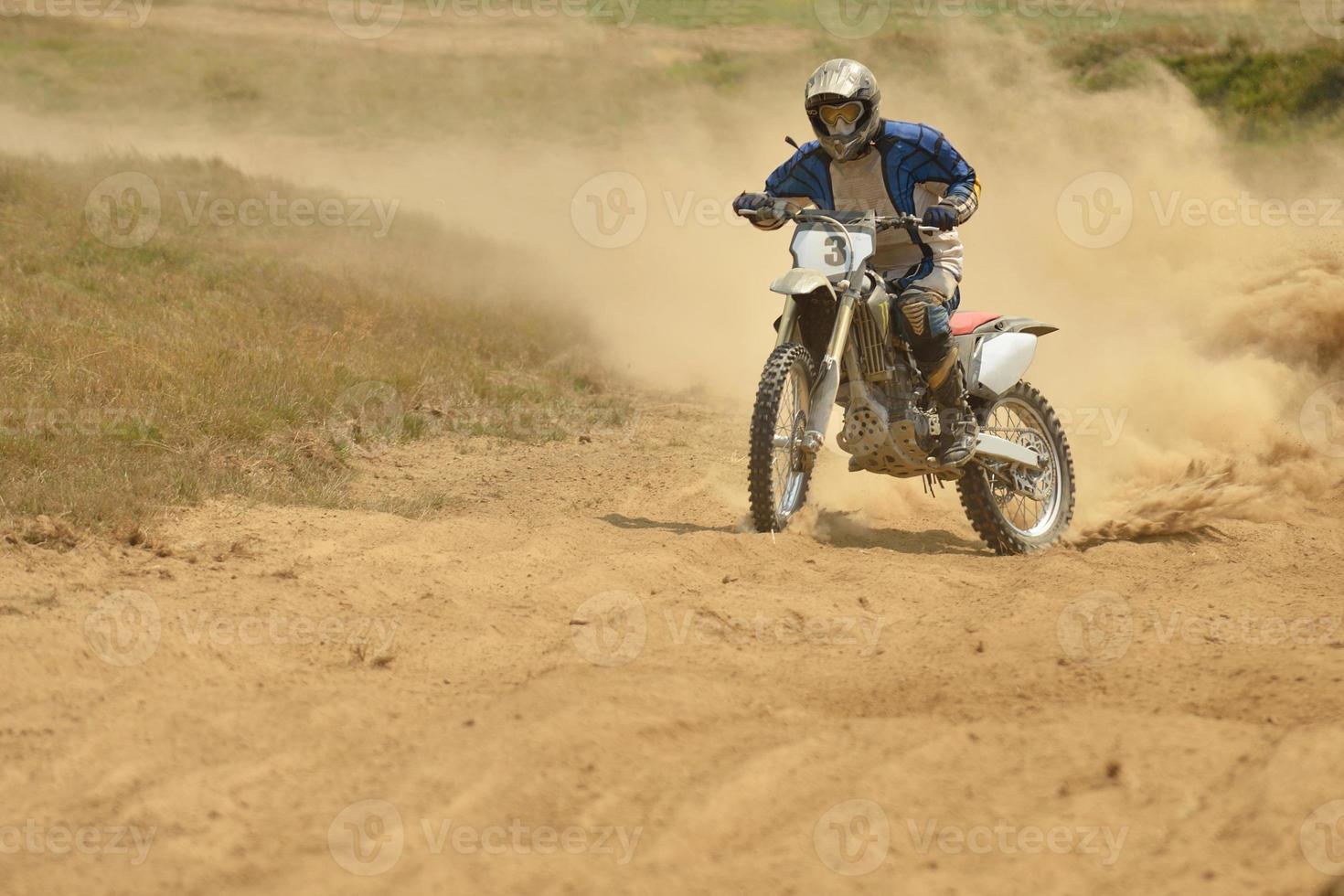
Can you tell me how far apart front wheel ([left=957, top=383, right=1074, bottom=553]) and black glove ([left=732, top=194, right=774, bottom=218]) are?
Result: 1.63 metres

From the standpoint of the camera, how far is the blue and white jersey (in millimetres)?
6664

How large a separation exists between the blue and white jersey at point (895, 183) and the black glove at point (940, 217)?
25 cm

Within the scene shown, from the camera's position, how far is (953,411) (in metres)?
6.93

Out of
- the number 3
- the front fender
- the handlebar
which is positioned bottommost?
the front fender

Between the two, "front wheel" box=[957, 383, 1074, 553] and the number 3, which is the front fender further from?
"front wheel" box=[957, 383, 1074, 553]

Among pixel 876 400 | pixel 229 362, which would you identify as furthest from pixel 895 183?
pixel 229 362

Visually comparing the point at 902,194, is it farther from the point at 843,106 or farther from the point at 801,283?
the point at 801,283

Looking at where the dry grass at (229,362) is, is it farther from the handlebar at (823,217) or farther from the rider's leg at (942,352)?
the rider's leg at (942,352)

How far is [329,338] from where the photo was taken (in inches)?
416

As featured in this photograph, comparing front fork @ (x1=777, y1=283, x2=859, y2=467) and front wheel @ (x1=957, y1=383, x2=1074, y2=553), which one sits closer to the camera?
front fork @ (x1=777, y1=283, x2=859, y2=467)

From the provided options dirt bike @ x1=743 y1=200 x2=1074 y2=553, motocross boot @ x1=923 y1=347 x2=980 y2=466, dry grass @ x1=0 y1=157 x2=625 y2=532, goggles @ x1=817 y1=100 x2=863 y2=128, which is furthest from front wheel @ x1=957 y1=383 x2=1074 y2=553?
dry grass @ x1=0 y1=157 x2=625 y2=532

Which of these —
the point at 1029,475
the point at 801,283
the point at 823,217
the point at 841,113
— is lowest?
the point at 1029,475

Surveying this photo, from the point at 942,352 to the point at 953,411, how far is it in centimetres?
36

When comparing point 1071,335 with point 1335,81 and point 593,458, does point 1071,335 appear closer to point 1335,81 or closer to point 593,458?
point 593,458
